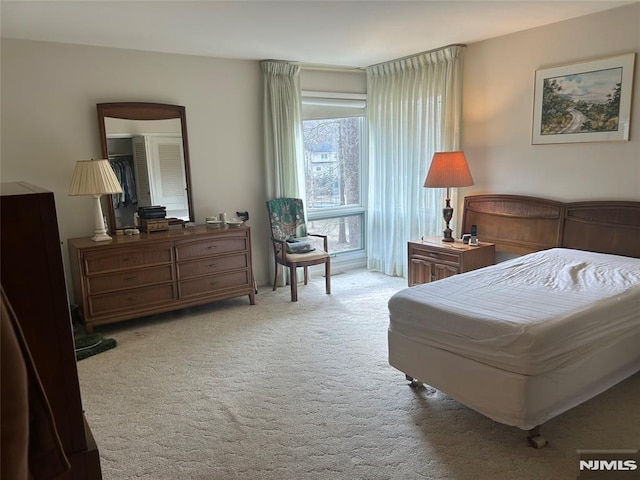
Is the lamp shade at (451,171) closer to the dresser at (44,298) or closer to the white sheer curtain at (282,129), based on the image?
the white sheer curtain at (282,129)

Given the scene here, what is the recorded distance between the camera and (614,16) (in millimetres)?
3387

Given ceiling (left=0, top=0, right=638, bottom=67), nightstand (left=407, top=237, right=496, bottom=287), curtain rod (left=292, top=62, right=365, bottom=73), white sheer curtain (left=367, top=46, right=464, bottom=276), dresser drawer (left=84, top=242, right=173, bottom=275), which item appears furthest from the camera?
curtain rod (left=292, top=62, right=365, bottom=73)

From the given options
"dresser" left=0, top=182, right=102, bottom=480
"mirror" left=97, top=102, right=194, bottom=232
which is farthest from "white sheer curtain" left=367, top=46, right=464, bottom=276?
"dresser" left=0, top=182, right=102, bottom=480

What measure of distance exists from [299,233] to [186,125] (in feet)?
5.28

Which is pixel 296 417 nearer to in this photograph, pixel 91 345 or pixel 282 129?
pixel 91 345

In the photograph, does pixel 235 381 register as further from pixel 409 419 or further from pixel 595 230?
pixel 595 230

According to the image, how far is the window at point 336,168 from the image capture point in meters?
5.48

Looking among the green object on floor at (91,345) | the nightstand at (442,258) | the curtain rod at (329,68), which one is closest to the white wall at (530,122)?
the nightstand at (442,258)

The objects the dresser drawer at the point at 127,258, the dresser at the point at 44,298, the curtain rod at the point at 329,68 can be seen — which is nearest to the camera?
the dresser at the point at 44,298

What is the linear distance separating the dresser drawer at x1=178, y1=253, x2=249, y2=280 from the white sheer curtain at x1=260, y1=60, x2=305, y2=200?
898mm

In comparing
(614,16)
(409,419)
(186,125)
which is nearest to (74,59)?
(186,125)

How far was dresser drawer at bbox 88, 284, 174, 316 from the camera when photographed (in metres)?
3.80

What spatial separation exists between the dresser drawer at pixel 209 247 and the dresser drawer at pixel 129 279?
0.58ft

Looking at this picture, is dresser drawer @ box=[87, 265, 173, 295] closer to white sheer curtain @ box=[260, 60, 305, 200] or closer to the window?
white sheer curtain @ box=[260, 60, 305, 200]
